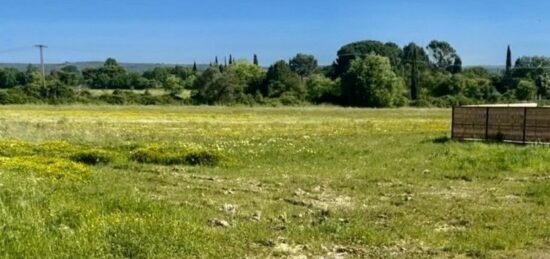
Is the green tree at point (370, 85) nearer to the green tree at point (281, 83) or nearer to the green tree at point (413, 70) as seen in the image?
the green tree at point (281, 83)

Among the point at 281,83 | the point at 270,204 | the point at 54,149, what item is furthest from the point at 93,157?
the point at 281,83

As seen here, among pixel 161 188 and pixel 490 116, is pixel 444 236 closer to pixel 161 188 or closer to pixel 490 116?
pixel 161 188

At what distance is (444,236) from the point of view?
1085cm

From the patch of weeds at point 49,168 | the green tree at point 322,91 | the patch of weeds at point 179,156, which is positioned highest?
the patch of weeds at point 49,168

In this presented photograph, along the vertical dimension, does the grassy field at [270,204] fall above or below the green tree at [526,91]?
above

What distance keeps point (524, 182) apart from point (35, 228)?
13.0 meters

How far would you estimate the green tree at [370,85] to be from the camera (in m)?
115

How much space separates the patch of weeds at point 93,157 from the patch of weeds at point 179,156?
2.81 feet

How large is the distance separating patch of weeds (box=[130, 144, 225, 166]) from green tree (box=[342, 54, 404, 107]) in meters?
93.5

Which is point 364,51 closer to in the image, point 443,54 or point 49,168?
point 443,54

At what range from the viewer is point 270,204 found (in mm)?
14008

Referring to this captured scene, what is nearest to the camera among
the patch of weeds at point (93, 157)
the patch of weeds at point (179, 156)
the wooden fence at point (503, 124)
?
the patch of weeds at point (93, 157)

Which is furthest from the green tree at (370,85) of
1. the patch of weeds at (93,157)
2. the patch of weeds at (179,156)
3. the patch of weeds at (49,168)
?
the patch of weeds at (49,168)

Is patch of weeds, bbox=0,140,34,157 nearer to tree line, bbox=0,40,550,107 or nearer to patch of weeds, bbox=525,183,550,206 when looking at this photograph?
patch of weeds, bbox=525,183,550,206
